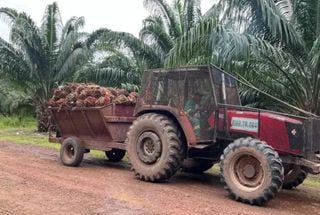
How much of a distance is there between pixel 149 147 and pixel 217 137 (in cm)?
Result: 147

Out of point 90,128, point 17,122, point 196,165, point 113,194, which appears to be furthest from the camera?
point 17,122

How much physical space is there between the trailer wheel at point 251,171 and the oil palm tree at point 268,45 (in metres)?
3.04

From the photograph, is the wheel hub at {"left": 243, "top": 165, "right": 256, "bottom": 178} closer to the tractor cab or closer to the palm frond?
the tractor cab

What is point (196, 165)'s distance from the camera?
977 centimetres

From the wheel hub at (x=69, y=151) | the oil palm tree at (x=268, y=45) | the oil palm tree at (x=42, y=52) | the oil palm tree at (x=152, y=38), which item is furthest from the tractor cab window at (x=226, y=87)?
the oil palm tree at (x=42, y=52)

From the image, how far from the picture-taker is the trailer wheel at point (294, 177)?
8523 millimetres

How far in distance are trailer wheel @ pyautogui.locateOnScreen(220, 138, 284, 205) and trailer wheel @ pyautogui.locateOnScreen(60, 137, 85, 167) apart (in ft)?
13.8

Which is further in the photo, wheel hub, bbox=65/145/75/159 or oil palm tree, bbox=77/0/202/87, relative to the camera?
oil palm tree, bbox=77/0/202/87

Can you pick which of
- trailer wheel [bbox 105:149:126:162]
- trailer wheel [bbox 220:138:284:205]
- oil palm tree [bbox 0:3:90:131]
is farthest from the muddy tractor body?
oil palm tree [bbox 0:3:90:131]

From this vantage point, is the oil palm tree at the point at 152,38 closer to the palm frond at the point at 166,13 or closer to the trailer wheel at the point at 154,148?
the palm frond at the point at 166,13

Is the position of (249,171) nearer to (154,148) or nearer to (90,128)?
(154,148)

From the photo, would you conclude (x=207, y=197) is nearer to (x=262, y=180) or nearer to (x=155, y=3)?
(x=262, y=180)

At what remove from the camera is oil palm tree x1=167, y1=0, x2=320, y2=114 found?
1017cm

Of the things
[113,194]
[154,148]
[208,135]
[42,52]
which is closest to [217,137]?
[208,135]
